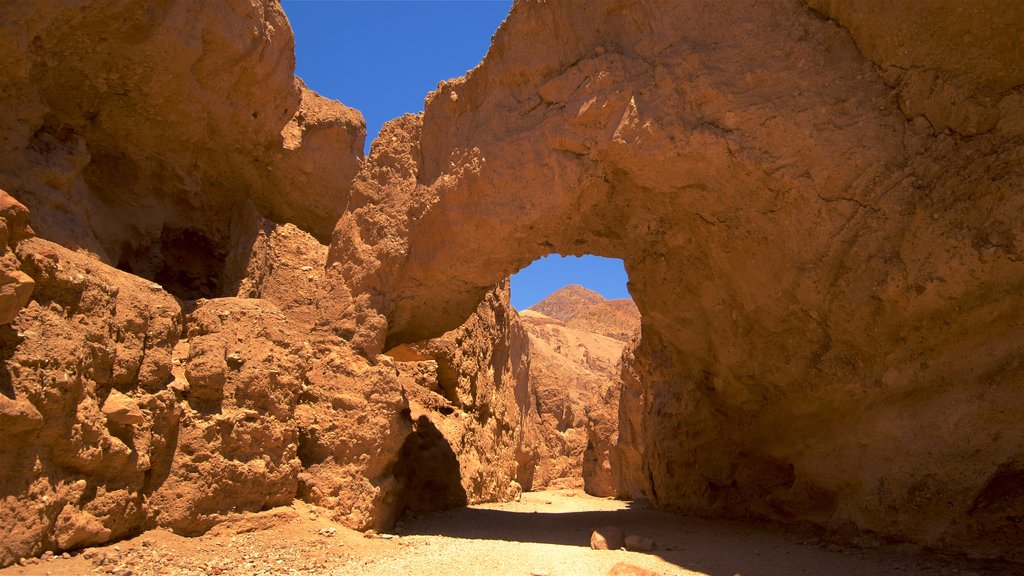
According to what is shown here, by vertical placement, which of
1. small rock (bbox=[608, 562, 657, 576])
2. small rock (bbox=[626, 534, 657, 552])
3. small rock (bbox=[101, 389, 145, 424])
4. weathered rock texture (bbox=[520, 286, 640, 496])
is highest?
weathered rock texture (bbox=[520, 286, 640, 496])

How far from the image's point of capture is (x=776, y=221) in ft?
16.8

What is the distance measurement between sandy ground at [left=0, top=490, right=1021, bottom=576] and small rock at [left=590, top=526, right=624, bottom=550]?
5.0 inches

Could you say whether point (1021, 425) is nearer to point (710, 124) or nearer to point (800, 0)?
point (710, 124)

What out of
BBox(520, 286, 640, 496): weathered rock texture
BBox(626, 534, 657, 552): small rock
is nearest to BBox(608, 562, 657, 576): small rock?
BBox(626, 534, 657, 552): small rock

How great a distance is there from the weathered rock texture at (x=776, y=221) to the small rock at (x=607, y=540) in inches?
64.4

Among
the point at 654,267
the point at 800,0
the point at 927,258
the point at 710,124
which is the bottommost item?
the point at 927,258

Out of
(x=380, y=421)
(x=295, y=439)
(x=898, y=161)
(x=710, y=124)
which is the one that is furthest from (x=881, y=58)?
(x=295, y=439)

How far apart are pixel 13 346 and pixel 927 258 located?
5.31 m

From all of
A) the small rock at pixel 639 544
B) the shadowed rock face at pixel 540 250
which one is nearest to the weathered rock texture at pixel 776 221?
the shadowed rock face at pixel 540 250

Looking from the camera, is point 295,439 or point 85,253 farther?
point 295,439

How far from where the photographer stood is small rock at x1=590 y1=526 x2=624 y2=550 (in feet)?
17.4

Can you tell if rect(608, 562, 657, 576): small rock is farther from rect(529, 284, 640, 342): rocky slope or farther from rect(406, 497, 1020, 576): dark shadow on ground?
rect(529, 284, 640, 342): rocky slope

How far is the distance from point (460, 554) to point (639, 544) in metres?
1.35

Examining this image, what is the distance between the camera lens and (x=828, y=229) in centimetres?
482
